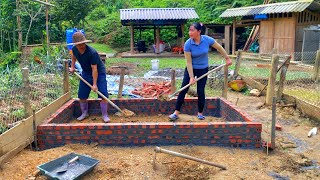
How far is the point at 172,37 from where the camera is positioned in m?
24.3

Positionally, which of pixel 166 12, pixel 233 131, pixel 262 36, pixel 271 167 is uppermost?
pixel 166 12

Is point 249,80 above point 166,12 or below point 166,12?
below

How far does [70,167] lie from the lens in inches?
158

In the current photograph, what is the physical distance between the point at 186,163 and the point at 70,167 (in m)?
1.43

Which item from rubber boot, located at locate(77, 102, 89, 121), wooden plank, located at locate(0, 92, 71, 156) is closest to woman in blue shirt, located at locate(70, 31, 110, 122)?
rubber boot, located at locate(77, 102, 89, 121)

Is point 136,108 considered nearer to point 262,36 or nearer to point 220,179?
point 220,179

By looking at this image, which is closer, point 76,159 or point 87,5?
point 76,159

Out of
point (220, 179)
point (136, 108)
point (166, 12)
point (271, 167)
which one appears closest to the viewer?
point (220, 179)

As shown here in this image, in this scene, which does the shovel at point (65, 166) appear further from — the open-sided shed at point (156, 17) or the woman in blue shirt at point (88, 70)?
the open-sided shed at point (156, 17)

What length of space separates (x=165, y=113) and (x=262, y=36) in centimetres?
1352

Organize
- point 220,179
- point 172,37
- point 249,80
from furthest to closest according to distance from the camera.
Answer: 1. point 172,37
2. point 249,80
3. point 220,179

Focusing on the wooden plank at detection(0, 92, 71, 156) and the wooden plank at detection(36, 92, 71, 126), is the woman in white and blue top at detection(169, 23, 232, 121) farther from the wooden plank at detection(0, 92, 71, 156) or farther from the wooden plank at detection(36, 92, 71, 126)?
the wooden plank at detection(0, 92, 71, 156)

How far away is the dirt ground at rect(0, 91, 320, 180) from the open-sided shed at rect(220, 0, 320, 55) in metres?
11.7

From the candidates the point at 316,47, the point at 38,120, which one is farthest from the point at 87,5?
the point at 38,120
